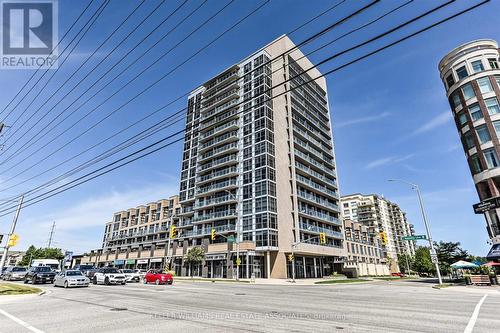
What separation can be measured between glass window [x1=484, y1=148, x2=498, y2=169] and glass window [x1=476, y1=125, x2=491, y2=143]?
1.50 metres

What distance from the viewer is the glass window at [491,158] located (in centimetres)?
3486

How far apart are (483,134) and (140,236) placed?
84.1 m

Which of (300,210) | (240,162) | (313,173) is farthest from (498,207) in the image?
(240,162)

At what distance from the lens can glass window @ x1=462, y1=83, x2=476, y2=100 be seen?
38.9 meters

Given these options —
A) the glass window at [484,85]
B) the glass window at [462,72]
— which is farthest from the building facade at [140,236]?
the glass window at [484,85]

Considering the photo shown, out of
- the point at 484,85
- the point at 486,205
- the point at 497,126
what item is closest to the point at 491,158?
the point at 497,126

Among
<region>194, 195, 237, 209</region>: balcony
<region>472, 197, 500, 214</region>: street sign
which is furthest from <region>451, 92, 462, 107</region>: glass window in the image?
<region>194, 195, 237, 209</region>: balcony

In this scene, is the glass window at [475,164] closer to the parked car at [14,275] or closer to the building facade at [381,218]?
the parked car at [14,275]

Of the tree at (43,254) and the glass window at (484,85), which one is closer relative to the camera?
the glass window at (484,85)

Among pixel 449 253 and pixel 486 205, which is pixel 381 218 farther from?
pixel 486 205

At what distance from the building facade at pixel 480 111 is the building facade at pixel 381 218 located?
74.9 m

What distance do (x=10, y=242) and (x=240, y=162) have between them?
124 ft

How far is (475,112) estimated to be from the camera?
3806 cm

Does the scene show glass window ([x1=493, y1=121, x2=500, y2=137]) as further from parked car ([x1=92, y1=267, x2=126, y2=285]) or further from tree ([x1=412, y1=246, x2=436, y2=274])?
tree ([x1=412, y1=246, x2=436, y2=274])
